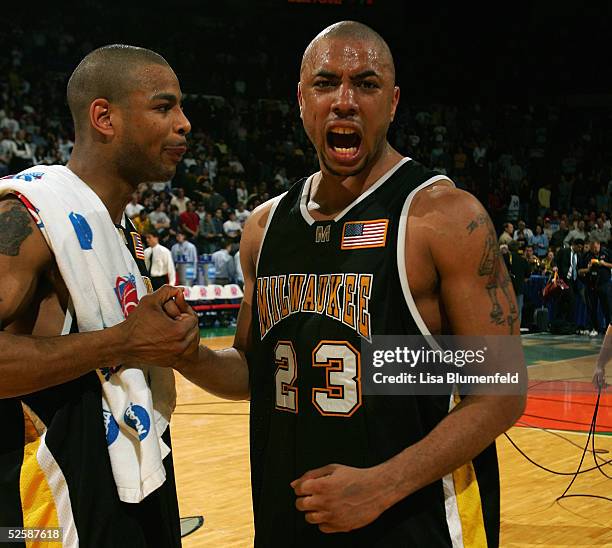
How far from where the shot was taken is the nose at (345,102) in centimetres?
223

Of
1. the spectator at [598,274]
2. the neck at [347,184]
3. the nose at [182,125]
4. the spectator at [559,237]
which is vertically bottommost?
the spectator at [598,274]

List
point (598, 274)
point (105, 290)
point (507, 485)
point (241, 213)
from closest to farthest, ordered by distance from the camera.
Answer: point (105, 290) < point (507, 485) < point (598, 274) < point (241, 213)

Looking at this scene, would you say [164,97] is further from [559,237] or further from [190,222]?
[559,237]

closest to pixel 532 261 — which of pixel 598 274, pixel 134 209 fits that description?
pixel 598 274

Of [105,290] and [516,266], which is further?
[516,266]

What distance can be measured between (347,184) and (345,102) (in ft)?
0.78

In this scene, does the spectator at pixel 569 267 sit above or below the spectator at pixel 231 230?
below

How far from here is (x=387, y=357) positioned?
2.16 meters

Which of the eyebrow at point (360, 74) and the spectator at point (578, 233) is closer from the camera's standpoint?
the eyebrow at point (360, 74)

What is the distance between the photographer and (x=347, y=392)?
219 cm

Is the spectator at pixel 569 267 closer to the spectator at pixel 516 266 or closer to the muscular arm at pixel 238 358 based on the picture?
the spectator at pixel 516 266

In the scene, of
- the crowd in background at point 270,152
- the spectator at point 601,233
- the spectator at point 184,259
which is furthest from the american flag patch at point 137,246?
the spectator at point 601,233

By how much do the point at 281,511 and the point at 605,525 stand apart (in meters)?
3.41

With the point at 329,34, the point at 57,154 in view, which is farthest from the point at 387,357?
the point at 57,154
